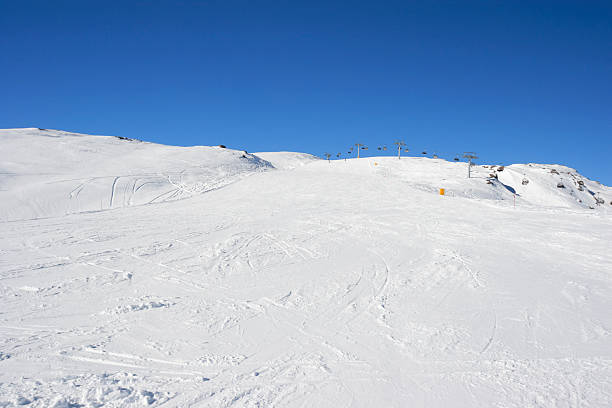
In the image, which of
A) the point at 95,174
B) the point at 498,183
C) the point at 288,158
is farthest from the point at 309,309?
the point at 288,158

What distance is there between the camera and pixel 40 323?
6.24 meters

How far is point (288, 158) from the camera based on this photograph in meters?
95.0

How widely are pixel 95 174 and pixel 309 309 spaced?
2731cm

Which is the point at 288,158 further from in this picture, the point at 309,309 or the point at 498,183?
the point at 309,309

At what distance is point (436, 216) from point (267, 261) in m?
9.82

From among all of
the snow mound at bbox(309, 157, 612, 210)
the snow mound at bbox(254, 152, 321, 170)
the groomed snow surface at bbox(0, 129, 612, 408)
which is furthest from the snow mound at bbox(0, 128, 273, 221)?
the snow mound at bbox(254, 152, 321, 170)

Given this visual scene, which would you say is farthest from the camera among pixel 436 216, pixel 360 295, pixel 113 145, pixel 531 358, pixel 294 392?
pixel 113 145

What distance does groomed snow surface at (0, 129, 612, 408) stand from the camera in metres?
4.50

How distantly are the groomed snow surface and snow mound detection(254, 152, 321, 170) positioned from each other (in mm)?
70131

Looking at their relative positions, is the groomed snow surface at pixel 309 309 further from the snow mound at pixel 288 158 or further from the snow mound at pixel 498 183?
the snow mound at pixel 288 158

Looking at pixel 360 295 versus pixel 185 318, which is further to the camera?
pixel 360 295

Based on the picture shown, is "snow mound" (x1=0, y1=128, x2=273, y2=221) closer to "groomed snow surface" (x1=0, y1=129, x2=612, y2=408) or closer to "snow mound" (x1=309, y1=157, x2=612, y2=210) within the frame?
"groomed snow surface" (x1=0, y1=129, x2=612, y2=408)

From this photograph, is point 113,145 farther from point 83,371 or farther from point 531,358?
point 531,358

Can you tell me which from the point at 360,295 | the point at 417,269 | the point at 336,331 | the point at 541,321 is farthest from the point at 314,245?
the point at 541,321
